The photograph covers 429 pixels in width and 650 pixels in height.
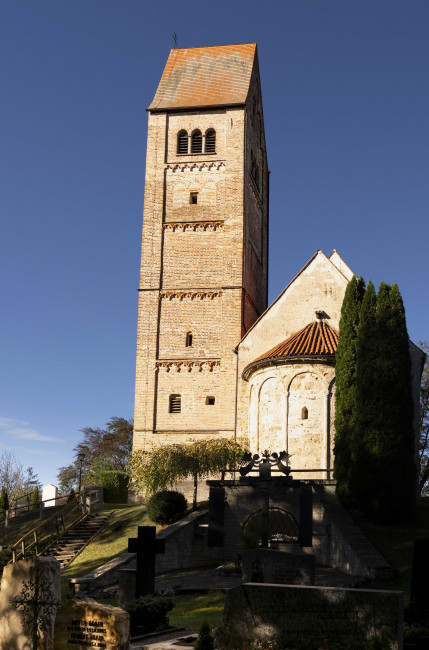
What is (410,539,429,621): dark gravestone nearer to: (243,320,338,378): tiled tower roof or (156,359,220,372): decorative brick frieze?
(243,320,338,378): tiled tower roof

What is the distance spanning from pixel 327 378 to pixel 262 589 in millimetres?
20073

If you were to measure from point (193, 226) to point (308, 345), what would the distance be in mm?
11219

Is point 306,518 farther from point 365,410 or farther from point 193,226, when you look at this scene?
point 193,226

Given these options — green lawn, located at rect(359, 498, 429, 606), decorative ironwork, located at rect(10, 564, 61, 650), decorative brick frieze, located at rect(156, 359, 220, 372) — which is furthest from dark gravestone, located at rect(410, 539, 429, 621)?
decorative brick frieze, located at rect(156, 359, 220, 372)

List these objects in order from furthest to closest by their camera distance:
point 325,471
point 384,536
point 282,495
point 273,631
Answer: point 325,471
point 282,495
point 384,536
point 273,631

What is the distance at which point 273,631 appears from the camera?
38.3 ft

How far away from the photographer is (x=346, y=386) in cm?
2830

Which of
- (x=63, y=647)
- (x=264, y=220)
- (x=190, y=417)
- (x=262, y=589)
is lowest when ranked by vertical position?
(x=63, y=647)

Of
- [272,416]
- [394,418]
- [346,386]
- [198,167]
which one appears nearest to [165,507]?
[272,416]

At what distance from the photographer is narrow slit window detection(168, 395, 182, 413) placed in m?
37.7

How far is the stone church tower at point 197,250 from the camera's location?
37625mm

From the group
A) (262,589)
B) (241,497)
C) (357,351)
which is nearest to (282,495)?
(241,497)

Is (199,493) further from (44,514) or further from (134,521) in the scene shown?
(44,514)

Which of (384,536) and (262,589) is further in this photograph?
(384,536)
